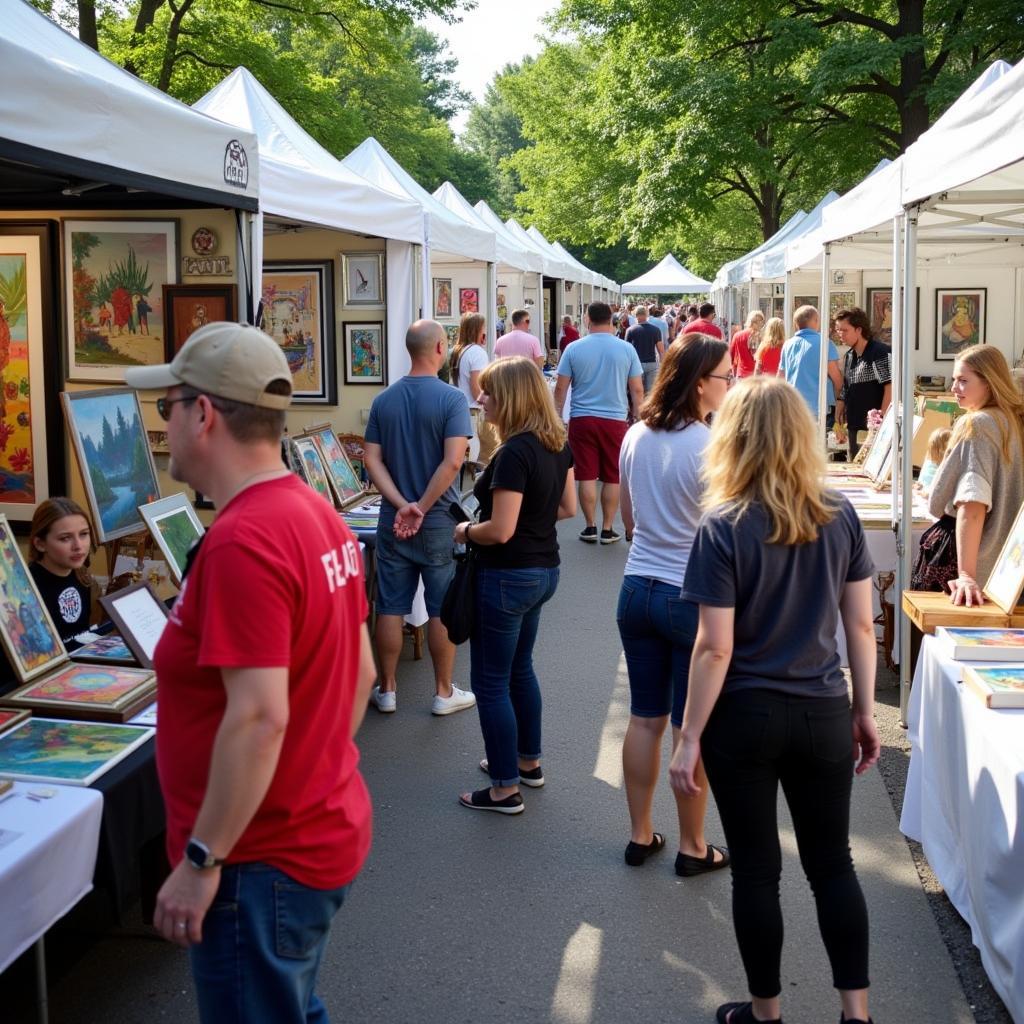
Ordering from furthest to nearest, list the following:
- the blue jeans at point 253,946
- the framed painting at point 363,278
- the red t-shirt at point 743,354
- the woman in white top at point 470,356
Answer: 1. the red t-shirt at point 743,354
2. the woman in white top at point 470,356
3. the framed painting at point 363,278
4. the blue jeans at point 253,946

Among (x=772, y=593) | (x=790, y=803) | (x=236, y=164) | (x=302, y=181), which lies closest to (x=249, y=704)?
(x=772, y=593)

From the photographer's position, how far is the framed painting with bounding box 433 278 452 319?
1611 centimetres

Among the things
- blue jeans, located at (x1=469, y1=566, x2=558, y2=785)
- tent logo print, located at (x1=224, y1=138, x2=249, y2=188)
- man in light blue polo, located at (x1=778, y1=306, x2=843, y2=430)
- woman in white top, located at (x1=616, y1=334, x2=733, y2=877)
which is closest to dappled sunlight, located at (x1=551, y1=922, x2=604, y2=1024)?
woman in white top, located at (x1=616, y1=334, x2=733, y2=877)

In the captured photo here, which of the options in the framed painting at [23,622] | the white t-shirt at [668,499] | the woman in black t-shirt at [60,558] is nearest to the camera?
the framed painting at [23,622]

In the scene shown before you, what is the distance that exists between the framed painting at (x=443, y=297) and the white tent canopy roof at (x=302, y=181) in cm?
741

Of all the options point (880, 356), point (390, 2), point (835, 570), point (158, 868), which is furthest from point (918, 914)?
point (390, 2)

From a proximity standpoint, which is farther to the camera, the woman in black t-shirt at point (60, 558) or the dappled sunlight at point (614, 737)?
the dappled sunlight at point (614, 737)

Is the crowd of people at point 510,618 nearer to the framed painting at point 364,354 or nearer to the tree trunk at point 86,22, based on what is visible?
the framed painting at point 364,354

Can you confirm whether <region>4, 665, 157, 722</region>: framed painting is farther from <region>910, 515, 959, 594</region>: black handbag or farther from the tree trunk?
the tree trunk

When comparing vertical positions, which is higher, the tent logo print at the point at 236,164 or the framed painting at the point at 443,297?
the framed painting at the point at 443,297

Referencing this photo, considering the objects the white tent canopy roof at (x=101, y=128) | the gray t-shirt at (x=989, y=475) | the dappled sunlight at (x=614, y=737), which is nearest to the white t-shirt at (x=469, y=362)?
the dappled sunlight at (x=614, y=737)

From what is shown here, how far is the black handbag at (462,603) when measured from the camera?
177 inches

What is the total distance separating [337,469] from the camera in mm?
7547

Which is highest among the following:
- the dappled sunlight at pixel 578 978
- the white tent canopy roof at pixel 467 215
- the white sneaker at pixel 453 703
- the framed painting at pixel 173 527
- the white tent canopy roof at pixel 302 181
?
the white tent canopy roof at pixel 467 215
